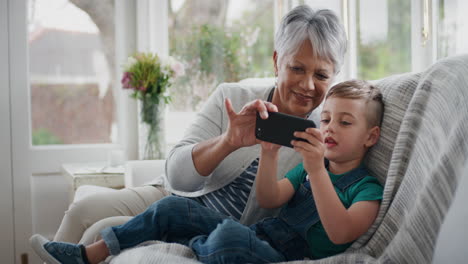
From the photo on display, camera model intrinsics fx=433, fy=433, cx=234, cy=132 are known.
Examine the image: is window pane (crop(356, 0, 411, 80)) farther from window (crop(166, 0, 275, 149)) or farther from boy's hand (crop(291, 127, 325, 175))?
boy's hand (crop(291, 127, 325, 175))

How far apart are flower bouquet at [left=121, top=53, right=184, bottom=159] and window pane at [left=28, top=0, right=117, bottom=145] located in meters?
A: 0.49

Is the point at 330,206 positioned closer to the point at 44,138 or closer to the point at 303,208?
the point at 303,208

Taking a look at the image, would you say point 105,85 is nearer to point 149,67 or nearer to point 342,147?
point 149,67

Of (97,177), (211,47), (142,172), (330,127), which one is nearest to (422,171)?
(330,127)

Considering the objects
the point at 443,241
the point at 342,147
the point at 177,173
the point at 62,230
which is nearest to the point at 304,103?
A: the point at 342,147

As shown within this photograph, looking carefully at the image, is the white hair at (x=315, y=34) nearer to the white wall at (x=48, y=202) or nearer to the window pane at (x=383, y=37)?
the window pane at (x=383, y=37)

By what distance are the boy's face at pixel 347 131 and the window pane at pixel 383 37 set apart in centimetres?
105

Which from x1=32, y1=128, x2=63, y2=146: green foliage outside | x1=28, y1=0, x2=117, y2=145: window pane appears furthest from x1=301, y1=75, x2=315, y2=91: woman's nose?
x1=32, y1=128, x2=63, y2=146: green foliage outside

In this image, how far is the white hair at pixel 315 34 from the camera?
4.70 ft

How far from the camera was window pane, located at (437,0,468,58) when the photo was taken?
5.40 feet

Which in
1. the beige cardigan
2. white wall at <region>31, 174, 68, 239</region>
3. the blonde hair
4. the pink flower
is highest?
the pink flower

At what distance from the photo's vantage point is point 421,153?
105 cm

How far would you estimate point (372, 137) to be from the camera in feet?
4.32

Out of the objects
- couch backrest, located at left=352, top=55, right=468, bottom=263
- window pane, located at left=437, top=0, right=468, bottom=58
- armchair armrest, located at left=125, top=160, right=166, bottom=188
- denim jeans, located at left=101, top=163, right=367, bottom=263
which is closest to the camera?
couch backrest, located at left=352, top=55, right=468, bottom=263
